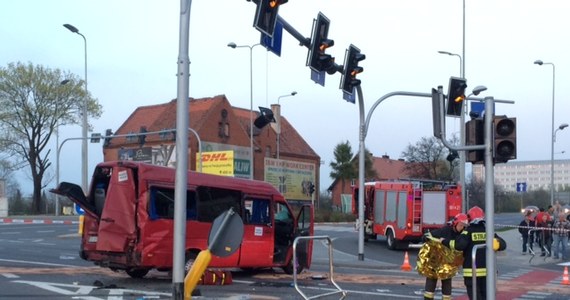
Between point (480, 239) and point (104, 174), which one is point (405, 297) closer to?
point (480, 239)

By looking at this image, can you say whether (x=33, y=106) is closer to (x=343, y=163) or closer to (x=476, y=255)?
(x=343, y=163)

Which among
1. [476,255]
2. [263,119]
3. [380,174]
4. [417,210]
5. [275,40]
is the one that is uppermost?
[275,40]

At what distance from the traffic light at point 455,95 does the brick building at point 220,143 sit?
41471mm

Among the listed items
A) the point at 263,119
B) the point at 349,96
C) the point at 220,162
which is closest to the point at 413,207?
the point at 263,119

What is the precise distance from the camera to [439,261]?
10.9 metres

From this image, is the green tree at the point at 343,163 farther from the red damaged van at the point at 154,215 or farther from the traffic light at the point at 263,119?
the red damaged van at the point at 154,215

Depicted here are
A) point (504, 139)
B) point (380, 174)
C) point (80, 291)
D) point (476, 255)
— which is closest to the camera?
point (504, 139)

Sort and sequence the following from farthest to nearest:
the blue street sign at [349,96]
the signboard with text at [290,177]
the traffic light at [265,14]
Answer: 1. the signboard with text at [290,177]
2. the blue street sign at [349,96]
3. the traffic light at [265,14]

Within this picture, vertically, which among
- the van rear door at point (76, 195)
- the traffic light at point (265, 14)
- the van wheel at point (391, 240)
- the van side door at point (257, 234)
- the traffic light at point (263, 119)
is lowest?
the van wheel at point (391, 240)

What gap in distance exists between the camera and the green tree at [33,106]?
6531 centimetres

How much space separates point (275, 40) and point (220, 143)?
60.5 meters

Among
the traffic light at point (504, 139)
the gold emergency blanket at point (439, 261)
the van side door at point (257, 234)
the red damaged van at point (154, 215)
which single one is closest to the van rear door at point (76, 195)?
the red damaged van at point (154, 215)

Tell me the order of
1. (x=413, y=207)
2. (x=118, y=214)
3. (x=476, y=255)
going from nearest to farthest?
(x=476, y=255) → (x=118, y=214) → (x=413, y=207)

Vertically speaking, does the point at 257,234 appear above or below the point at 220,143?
below
